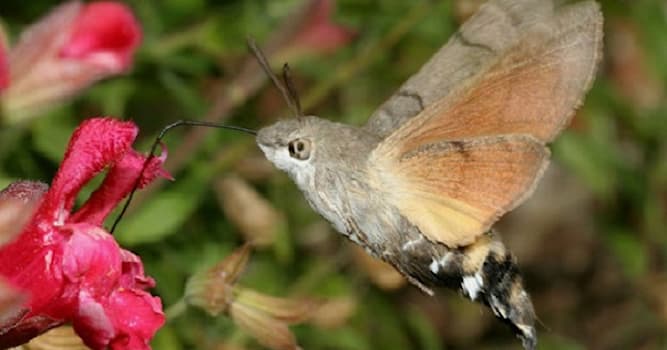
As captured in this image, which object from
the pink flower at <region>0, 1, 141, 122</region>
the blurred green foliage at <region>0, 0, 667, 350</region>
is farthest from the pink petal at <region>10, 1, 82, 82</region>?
the blurred green foliage at <region>0, 0, 667, 350</region>

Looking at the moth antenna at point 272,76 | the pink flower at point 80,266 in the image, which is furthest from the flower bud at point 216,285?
the pink flower at point 80,266

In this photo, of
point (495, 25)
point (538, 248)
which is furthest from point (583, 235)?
point (495, 25)

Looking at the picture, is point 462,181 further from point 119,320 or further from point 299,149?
point 119,320

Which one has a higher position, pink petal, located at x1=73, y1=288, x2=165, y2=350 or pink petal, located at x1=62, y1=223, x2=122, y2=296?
pink petal, located at x1=62, y1=223, x2=122, y2=296

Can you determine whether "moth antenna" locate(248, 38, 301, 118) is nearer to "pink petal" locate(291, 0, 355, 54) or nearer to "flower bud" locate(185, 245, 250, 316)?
"flower bud" locate(185, 245, 250, 316)

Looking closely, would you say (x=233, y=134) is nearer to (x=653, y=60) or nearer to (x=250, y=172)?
(x=250, y=172)

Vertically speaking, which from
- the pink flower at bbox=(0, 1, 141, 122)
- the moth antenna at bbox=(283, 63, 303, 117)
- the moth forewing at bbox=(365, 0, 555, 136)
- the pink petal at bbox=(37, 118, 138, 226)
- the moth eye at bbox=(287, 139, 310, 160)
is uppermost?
the pink flower at bbox=(0, 1, 141, 122)

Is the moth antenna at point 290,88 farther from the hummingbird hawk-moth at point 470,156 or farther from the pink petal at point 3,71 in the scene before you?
the pink petal at point 3,71
